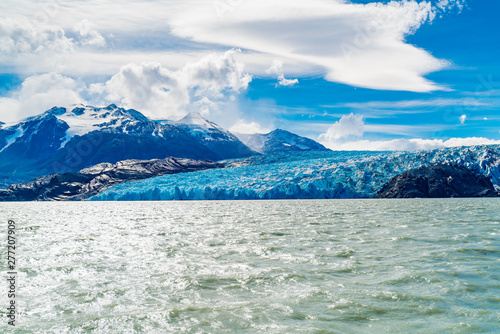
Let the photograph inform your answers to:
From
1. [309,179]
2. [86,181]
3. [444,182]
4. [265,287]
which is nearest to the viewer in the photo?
[265,287]

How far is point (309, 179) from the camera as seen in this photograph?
3334 inches

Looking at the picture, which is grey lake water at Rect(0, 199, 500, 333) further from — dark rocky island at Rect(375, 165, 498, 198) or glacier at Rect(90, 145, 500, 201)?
dark rocky island at Rect(375, 165, 498, 198)

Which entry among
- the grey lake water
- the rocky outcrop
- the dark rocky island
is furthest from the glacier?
the grey lake water

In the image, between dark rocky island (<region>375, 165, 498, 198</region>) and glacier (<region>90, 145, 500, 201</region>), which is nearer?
glacier (<region>90, 145, 500, 201</region>)

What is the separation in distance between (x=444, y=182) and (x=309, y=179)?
111 ft

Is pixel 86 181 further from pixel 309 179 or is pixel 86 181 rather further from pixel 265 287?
pixel 265 287

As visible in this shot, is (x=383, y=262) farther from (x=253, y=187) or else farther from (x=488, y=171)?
(x=488, y=171)

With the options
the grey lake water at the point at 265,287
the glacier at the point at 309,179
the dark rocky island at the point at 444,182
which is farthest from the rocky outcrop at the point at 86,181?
the grey lake water at the point at 265,287

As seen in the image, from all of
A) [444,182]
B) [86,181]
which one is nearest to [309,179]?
[444,182]

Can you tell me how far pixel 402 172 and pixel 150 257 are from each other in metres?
86.6

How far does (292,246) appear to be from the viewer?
51.9 feet

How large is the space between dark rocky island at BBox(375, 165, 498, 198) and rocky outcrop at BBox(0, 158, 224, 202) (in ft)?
286

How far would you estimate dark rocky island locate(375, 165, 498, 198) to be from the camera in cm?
8775

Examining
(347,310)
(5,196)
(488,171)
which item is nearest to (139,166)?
(5,196)
